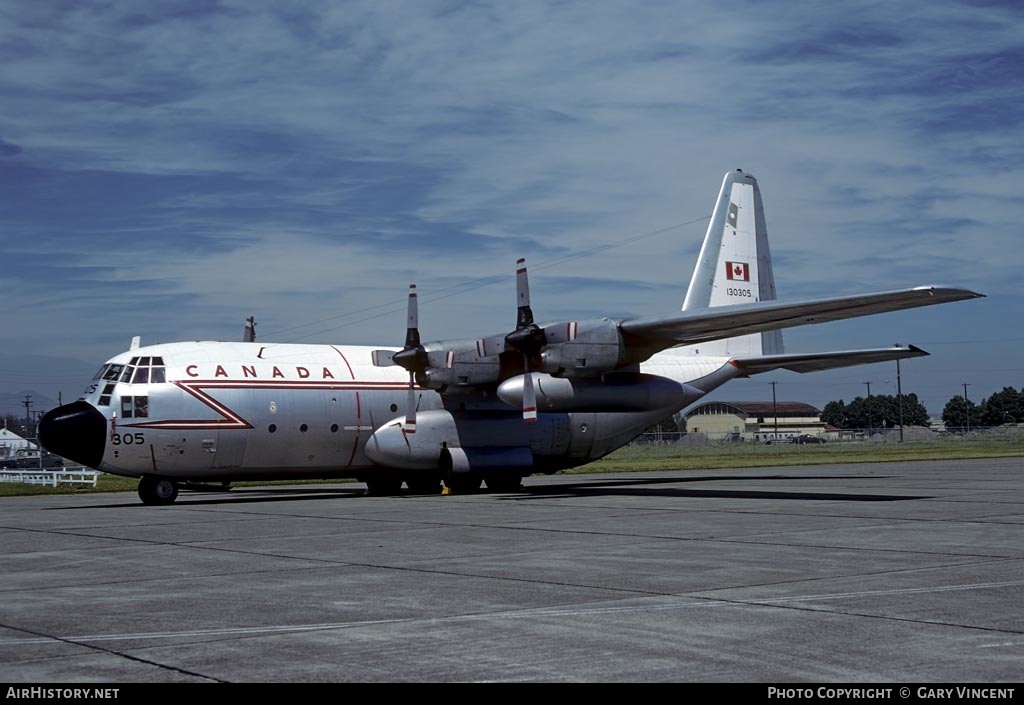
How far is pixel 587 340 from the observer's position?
89.7ft

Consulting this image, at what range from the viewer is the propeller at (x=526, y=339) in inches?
1074

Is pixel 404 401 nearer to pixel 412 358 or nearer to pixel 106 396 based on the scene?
pixel 412 358

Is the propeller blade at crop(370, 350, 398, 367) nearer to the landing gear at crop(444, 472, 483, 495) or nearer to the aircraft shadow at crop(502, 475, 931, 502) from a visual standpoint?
the landing gear at crop(444, 472, 483, 495)

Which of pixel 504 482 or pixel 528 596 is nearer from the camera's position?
pixel 528 596

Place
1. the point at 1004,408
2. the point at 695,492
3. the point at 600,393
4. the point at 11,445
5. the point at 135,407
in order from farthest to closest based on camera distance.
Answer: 1. the point at 1004,408
2. the point at 11,445
3. the point at 695,492
4. the point at 600,393
5. the point at 135,407

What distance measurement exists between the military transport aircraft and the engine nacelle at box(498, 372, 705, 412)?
0.03 meters

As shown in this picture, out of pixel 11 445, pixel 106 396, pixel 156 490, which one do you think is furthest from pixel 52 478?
pixel 11 445

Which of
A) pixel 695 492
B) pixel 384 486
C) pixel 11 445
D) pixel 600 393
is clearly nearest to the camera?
pixel 600 393

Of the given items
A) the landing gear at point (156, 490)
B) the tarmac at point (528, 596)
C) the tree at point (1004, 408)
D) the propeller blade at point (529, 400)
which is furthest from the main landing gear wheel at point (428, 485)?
the tree at point (1004, 408)

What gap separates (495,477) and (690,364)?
7.71 meters

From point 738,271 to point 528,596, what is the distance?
87.5ft

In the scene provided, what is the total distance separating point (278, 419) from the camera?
1112 inches

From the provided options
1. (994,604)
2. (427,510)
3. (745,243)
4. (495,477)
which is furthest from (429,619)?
(745,243)

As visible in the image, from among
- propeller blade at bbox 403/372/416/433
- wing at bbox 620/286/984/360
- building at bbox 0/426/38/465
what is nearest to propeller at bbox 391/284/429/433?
propeller blade at bbox 403/372/416/433
